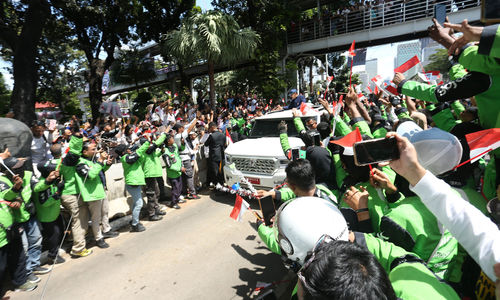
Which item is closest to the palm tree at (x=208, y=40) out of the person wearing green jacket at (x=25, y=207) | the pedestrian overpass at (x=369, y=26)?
the pedestrian overpass at (x=369, y=26)

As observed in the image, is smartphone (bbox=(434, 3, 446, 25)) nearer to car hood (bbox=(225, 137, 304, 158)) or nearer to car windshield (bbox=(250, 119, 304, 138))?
car hood (bbox=(225, 137, 304, 158))

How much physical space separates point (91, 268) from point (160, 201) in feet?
8.56

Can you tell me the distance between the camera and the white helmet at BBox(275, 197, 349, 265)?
4.49 ft

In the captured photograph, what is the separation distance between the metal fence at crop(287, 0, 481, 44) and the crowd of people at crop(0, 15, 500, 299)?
12.2 m

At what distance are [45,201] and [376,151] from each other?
4341 millimetres

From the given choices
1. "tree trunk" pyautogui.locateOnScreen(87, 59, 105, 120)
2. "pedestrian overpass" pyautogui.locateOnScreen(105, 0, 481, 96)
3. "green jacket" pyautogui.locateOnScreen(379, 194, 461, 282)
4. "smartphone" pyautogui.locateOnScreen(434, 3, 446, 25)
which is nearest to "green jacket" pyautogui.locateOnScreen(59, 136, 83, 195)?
"green jacket" pyautogui.locateOnScreen(379, 194, 461, 282)

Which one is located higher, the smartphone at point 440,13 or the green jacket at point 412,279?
the smartphone at point 440,13

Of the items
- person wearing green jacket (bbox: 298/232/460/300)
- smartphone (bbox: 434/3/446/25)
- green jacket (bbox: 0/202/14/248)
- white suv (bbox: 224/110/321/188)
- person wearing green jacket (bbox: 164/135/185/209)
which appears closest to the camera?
person wearing green jacket (bbox: 298/232/460/300)

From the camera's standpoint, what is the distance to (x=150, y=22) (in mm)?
14594

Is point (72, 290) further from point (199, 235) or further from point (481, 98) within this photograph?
point (481, 98)

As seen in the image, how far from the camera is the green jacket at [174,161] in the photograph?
5.80 meters

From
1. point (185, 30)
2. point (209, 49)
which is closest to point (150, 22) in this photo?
point (185, 30)

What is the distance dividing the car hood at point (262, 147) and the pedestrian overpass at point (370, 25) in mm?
12047

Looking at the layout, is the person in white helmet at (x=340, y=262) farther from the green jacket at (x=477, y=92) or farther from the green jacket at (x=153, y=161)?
the green jacket at (x=153, y=161)
